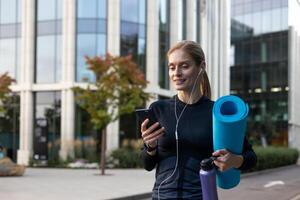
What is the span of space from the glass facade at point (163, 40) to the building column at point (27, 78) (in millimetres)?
8502

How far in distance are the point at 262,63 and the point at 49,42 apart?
38.2 meters

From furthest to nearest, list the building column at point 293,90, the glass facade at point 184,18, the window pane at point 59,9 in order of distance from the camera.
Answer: the building column at point 293,90, the glass facade at point 184,18, the window pane at point 59,9

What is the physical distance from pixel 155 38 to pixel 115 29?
3.01 m

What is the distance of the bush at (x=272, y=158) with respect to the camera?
1141 inches

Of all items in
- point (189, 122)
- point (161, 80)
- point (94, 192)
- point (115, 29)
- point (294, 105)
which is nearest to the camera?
point (189, 122)

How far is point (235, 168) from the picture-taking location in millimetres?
2582

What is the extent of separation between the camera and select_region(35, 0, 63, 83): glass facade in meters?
35.2

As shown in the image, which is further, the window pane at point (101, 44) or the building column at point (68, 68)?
the window pane at point (101, 44)

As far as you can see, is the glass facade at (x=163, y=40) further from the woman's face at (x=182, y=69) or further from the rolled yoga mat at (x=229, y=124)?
the rolled yoga mat at (x=229, y=124)

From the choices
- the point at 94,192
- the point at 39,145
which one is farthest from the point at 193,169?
the point at 39,145

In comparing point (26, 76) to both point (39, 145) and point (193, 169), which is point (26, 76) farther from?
point (193, 169)

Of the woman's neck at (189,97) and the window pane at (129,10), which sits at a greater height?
the window pane at (129,10)

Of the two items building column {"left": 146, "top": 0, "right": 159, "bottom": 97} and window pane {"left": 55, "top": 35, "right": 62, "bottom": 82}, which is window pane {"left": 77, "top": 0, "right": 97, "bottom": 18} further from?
building column {"left": 146, "top": 0, "right": 159, "bottom": 97}

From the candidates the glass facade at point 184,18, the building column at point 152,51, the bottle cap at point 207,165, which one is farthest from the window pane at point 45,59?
the bottle cap at point 207,165
